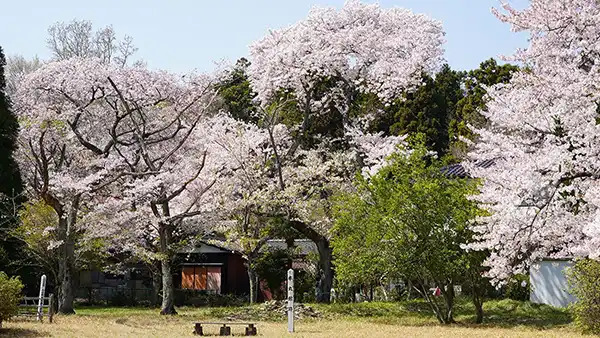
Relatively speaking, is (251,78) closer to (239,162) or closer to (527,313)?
(239,162)

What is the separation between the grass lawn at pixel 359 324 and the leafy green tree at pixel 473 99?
1565 centimetres

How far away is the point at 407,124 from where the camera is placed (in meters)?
41.8

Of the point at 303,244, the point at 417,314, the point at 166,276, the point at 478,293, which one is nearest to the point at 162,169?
the point at 166,276

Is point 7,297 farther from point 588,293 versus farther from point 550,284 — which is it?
point 550,284

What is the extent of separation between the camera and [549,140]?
1330 centimetres

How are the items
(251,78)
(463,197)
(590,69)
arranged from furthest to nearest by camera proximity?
(251,78) → (463,197) → (590,69)

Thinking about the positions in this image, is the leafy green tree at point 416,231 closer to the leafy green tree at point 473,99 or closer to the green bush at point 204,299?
the green bush at point 204,299

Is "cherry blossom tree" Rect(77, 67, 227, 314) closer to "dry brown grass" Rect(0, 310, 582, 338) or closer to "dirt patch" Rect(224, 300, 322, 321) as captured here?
"dirt patch" Rect(224, 300, 322, 321)

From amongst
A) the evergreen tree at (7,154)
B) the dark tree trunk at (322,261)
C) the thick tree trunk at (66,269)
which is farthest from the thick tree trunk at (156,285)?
the evergreen tree at (7,154)

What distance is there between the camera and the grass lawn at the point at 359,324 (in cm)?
1600

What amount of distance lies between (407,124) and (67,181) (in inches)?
920

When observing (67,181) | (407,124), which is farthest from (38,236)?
(407,124)

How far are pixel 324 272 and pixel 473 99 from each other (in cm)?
1778

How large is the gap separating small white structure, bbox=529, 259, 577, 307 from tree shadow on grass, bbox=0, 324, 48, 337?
1567 cm
